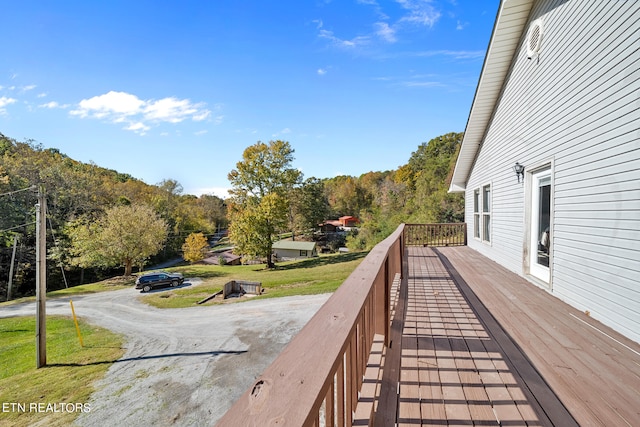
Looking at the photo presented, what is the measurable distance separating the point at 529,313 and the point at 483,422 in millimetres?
2458

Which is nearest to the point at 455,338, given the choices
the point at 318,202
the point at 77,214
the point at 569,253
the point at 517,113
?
the point at 569,253

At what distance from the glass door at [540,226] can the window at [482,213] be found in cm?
254

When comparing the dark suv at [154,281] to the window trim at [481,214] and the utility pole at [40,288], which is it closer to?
the utility pole at [40,288]

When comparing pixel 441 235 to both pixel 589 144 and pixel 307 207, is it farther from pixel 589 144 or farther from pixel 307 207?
pixel 307 207

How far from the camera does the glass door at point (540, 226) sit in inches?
182

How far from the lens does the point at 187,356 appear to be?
8.53m

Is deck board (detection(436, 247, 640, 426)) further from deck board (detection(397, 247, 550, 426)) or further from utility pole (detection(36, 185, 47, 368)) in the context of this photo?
utility pole (detection(36, 185, 47, 368))

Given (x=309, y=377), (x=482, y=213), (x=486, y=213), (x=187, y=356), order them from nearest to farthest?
(x=309, y=377), (x=486, y=213), (x=482, y=213), (x=187, y=356)

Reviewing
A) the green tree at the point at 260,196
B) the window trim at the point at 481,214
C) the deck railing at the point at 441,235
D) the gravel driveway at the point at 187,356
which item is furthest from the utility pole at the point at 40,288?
the green tree at the point at 260,196

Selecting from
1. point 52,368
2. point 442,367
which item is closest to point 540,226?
point 442,367

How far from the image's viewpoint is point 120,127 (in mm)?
25031

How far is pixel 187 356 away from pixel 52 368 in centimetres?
438

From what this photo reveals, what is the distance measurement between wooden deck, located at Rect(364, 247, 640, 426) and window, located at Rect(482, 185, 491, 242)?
371 centimetres

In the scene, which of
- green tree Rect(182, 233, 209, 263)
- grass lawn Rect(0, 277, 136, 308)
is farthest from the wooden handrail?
green tree Rect(182, 233, 209, 263)
